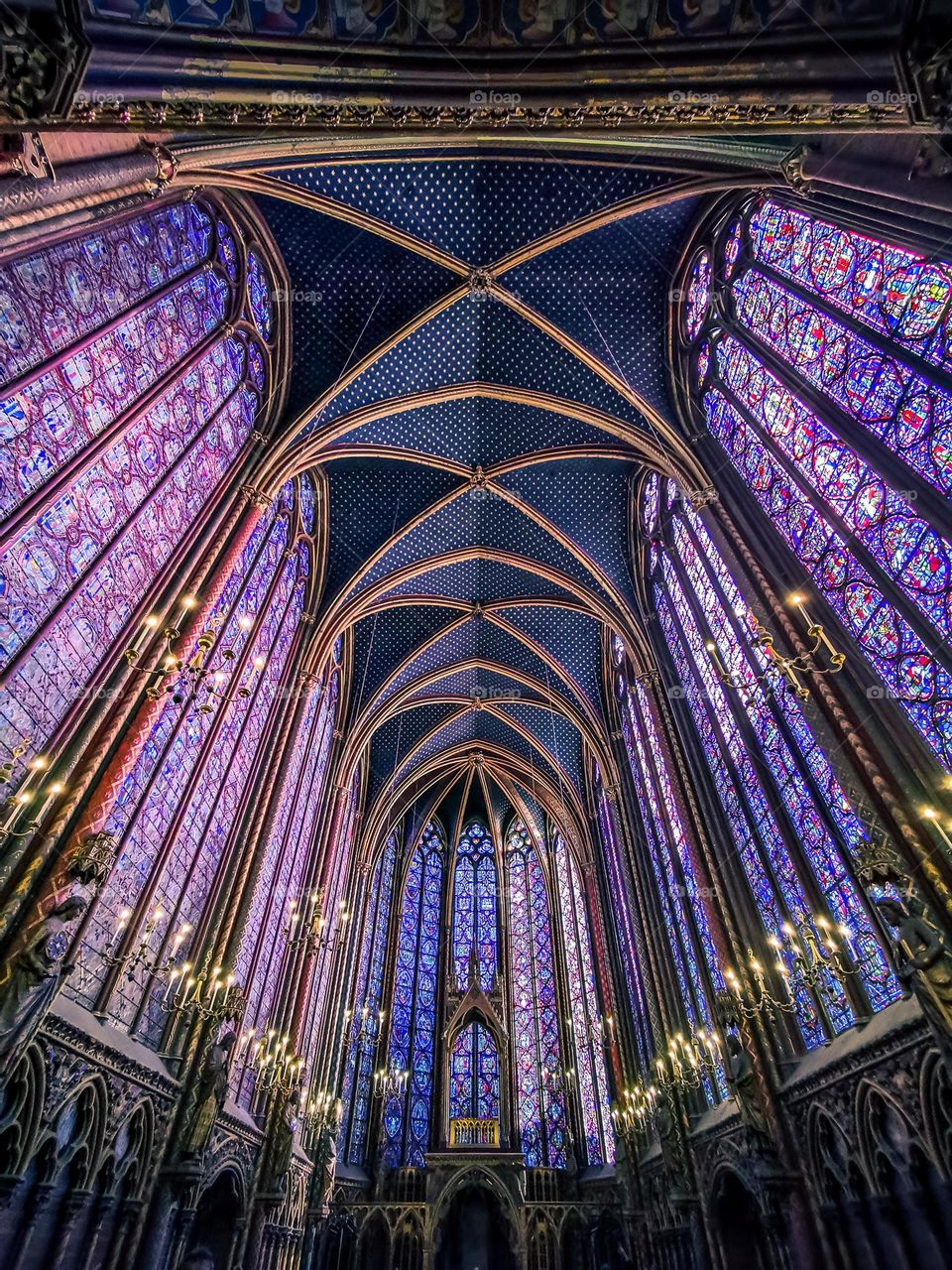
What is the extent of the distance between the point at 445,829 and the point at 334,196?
88.0ft

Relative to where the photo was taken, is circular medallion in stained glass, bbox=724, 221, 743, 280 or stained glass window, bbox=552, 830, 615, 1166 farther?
stained glass window, bbox=552, 830, 615, 1166

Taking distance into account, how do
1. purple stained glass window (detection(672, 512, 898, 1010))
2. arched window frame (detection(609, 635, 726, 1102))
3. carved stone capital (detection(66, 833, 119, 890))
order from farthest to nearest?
arched window frame (detection(609, 635, 726, 1102))
purple stained glass window (detection(672, 512, 898, 1010))
carved stone capital (detection(66, 833, 119, 890))

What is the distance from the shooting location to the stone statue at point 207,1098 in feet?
37.3

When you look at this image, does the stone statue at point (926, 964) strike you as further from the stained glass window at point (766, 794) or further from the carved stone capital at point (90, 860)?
the carved stone capital at point (90, 860)

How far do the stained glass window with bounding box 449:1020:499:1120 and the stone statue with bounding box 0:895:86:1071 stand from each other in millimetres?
21696

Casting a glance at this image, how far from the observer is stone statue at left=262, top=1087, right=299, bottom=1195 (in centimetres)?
1465

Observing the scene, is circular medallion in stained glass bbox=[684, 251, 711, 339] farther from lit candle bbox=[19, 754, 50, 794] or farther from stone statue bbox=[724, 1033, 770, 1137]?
lit candle bbox=[19, 754, 50, 794]

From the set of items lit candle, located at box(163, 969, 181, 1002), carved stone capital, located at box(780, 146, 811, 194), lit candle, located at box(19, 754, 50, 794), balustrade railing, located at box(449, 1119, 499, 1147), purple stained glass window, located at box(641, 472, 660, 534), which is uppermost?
purple stained glass window, located at box(641, 472, 660, 534)

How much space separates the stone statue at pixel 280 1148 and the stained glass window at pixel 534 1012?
11.3 metres

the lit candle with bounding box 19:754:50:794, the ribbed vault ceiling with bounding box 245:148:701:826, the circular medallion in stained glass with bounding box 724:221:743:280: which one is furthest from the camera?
the ribbed vault ceiling with bounding box 245:148:701:826

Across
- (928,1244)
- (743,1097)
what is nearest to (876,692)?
(928,1244)

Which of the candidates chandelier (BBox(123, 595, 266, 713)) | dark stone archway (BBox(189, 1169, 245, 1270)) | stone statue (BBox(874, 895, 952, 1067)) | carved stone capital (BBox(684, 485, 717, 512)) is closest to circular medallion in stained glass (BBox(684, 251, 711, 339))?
carved stone capital (BBox(684, 485, 717, 512))

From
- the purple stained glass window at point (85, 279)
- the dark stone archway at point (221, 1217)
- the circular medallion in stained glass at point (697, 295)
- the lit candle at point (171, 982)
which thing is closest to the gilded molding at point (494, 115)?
the purple stained glass window at point (85, 279)

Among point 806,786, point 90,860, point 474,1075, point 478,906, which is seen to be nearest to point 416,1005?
point 474,1075
